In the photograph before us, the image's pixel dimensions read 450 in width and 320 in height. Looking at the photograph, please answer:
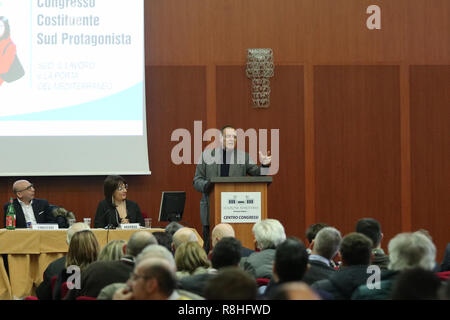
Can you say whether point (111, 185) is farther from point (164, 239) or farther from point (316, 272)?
point (316, 272)

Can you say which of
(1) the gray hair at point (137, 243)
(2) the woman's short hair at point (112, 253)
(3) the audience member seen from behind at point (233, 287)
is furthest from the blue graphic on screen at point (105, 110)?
(3) the audience member seen from behind at point (233, 287)

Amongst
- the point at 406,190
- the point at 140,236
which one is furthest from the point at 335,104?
the point at 140,236

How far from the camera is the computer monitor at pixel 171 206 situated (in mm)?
6184

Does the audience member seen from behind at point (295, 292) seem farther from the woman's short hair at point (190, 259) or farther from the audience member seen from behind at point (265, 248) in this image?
the audience member seen from behind at point (265, 248)

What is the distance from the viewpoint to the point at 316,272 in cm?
341

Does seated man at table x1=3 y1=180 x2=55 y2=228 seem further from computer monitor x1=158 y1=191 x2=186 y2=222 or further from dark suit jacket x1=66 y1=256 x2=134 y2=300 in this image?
dark suit jacket x1=66 y1=256 x2=134 y2=300

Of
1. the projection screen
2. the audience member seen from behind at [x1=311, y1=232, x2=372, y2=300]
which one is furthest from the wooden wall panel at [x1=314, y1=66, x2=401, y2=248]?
the audience member seen from behind at [x1=311, y1=232, x2=372, y2=300]

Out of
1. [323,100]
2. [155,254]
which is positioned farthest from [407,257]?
[323,100]

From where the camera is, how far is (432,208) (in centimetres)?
835

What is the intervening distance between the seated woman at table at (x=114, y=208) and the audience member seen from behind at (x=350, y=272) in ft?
10.8

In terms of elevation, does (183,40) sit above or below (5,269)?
above
